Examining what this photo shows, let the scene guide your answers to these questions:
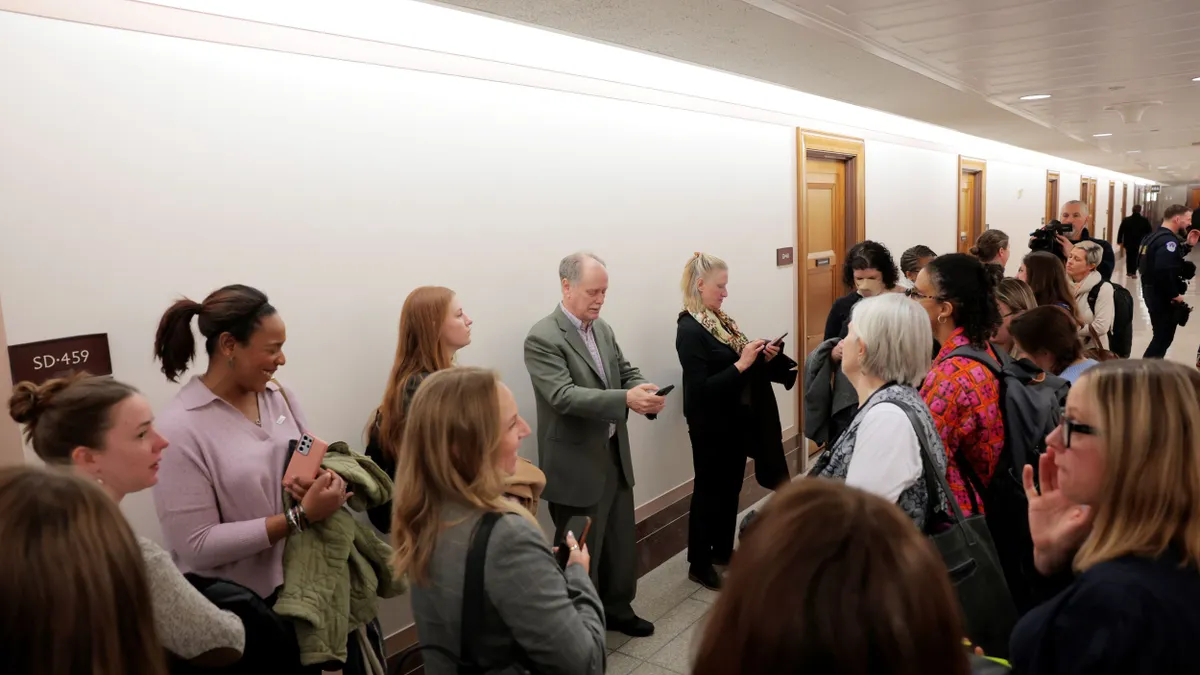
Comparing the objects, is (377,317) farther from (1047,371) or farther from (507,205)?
(1047,371)

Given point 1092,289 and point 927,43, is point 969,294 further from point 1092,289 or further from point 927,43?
point 1092,289

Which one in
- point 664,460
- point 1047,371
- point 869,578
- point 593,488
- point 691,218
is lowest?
point 664,460

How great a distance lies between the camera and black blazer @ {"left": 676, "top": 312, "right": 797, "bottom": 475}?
3.78 meters

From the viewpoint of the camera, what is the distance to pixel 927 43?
12.0ft

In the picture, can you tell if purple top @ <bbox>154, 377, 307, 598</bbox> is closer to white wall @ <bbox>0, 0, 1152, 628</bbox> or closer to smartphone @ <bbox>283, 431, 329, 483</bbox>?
smartphone @ <bbox>283, 431, 329, 483</bbox>

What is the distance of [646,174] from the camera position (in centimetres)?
434

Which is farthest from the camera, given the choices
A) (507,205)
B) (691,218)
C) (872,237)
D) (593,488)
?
(872,237)

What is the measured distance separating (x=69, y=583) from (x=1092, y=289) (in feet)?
17.8

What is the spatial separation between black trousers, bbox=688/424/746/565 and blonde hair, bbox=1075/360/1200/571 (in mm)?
2527

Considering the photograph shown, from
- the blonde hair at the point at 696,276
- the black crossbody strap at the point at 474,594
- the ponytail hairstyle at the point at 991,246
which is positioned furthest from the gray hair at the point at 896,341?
the ponytail hairstyle at the point at 991,246

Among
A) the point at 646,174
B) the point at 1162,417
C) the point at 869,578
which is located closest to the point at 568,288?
the point at 646,174

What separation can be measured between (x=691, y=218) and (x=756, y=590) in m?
4.06

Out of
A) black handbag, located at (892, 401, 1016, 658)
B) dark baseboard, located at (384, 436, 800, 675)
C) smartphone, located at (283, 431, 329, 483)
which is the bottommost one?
dark baseboard, located at (384, 436, 800, 675)

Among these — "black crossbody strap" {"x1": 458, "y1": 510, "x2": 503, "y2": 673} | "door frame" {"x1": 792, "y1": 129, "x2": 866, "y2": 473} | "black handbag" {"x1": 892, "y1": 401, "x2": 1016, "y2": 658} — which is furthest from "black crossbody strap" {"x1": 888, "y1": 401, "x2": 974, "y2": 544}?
"door frame" {"x1": 792, "y1": 129, "x2": 866, "y2": 473}
